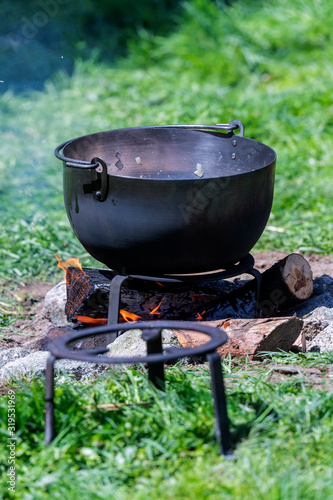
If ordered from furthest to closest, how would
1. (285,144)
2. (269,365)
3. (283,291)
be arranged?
(285,144) < (283,291) < (269,365)

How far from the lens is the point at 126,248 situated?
9.62 ft

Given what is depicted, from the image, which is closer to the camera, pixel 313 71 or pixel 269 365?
pixel 269 365

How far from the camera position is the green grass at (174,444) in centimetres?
196

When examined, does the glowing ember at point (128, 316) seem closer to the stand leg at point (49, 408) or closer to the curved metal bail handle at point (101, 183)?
the curved metal bail handle at point (101, 183)

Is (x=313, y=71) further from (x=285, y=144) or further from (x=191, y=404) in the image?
(x=191, y=404)

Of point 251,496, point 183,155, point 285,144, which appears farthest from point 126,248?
point 285,144

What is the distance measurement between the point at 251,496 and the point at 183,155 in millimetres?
2021

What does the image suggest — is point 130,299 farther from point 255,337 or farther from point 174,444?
point 174,444

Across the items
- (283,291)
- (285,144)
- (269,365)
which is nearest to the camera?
(269,365)

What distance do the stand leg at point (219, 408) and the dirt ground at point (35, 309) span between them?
1372 mm

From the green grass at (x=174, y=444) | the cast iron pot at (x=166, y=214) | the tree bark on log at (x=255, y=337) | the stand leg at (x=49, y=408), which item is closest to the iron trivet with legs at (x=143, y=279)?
the cast iron pot at (x=166, y=214)

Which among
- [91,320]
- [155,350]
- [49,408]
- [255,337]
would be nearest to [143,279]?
[91,320]

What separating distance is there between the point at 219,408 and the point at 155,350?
359 mm

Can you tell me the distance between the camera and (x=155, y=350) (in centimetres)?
234
